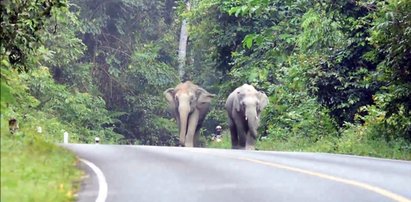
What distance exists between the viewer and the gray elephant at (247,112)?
3244 cm

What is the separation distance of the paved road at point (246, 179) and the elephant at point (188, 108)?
→ 19.9 m

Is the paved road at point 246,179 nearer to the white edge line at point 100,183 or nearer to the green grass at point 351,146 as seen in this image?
the white edge line at point 100,183

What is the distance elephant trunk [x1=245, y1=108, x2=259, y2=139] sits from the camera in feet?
105

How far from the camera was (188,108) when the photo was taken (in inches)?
1542

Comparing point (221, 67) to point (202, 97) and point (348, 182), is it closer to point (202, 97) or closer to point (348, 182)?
point (202, 97)

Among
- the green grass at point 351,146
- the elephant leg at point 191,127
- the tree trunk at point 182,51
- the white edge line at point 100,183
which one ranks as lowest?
the white edge line at point 100,183

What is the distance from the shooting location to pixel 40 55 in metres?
18.6

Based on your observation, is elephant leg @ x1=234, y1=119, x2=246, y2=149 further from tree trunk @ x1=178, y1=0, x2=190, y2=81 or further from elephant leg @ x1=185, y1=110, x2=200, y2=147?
tree trunk @ x1=178, y1=0, x2=190, y2=81

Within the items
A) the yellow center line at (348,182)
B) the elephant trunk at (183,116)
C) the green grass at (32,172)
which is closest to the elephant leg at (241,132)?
the elephant trunk at (183,116)

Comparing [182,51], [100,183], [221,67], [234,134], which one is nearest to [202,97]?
[221,67]

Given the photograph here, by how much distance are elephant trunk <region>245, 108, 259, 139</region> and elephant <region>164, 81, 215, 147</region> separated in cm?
652

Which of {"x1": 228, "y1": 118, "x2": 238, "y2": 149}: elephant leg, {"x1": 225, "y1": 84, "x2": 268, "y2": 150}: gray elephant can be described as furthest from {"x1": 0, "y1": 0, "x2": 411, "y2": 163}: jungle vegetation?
{"x1": 228, "y1": 118, "x2": 238, "y2": 149}: elephant leg

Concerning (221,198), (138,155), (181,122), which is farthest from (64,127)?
(221,198)

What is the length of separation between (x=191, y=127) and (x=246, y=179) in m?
25.8
